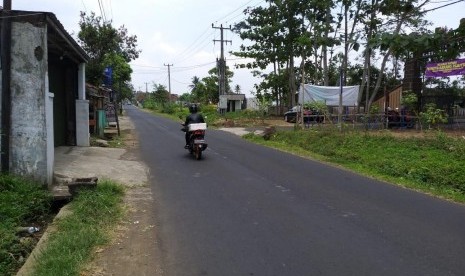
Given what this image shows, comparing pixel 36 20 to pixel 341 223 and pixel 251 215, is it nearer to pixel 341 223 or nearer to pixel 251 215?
pixel 251 215

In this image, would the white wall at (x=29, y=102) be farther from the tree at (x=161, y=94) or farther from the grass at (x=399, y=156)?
the tree at (x=161, y=94)

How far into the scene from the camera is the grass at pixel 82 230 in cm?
484

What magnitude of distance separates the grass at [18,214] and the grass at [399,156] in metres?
7.55

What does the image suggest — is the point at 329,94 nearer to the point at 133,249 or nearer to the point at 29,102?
the point at 29,102

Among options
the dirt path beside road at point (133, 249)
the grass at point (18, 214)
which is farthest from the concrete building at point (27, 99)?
the dirt path beside road at point (133, 249)

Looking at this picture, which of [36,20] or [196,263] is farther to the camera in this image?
[36,20]

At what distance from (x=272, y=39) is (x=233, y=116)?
7.53 meters

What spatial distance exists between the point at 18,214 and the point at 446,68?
70.7 ft

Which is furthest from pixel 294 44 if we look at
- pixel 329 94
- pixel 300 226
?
pixel 300 226

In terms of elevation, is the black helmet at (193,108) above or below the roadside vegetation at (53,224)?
above

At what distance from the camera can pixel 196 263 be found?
5031 mm

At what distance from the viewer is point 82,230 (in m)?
6.00

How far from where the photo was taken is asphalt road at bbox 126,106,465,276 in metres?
5.00

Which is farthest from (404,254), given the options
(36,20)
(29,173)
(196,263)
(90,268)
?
(36,20)
